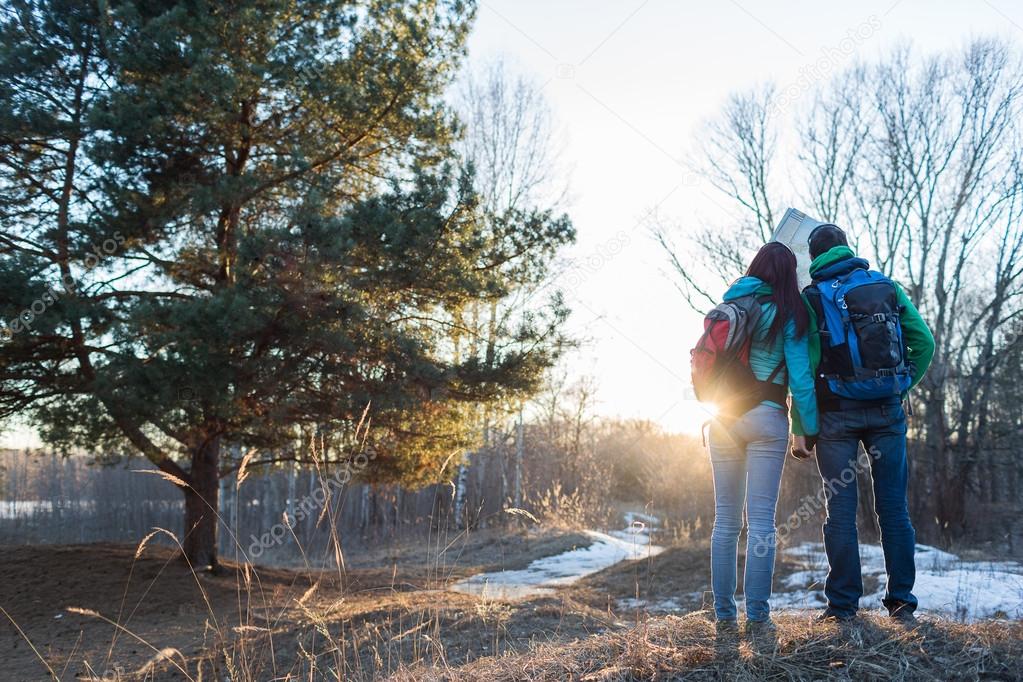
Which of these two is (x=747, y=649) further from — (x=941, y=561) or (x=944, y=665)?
(x=941, y=561)

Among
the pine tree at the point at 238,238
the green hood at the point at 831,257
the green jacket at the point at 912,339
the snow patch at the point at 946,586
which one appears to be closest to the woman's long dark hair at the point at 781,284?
the green jacket at the point at 912,339

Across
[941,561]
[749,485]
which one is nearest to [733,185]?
[941,561]

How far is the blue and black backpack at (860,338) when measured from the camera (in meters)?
3.40

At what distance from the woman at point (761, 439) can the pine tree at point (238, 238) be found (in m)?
4.86

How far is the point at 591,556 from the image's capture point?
12812 mm

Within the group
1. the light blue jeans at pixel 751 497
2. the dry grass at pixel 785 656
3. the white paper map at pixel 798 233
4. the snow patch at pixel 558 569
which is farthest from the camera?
the snow patch at pixel 558 569

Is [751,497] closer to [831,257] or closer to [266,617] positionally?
[831,257]

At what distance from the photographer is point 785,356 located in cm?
335

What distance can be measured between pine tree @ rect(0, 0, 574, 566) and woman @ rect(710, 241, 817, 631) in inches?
191

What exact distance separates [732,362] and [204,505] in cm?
753

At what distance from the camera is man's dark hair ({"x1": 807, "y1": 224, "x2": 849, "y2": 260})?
374cm

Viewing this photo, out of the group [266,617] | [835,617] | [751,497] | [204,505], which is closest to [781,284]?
[751,497]

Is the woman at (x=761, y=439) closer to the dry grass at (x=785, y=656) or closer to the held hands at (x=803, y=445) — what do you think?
the held hands at (x=803, y=445)

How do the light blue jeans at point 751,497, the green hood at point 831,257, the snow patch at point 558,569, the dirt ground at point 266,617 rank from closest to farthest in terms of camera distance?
1. the light blue jeans at point 751,497
2. the green hood at point 831,257
3. the dirt ground at point 266,617
4. the snow patch at point 558,569
